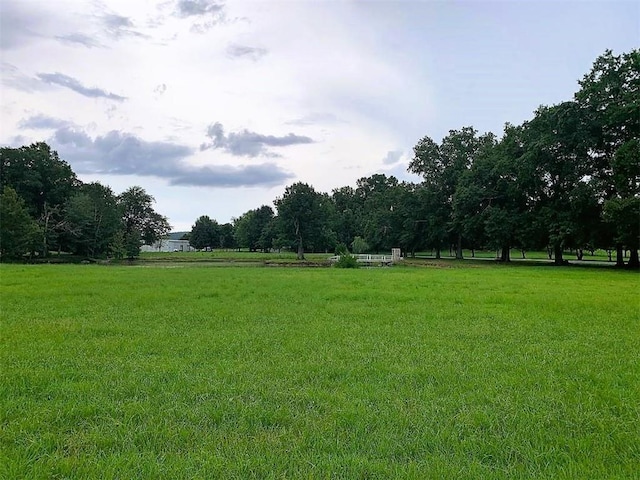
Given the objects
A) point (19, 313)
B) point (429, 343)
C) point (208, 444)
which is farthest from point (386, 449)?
point (19, 313)

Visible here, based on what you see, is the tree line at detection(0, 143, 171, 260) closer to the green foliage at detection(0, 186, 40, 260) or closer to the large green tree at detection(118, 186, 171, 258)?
the green foliage at detection(0, 186, 40, 260)

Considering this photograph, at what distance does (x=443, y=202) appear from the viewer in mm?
50500

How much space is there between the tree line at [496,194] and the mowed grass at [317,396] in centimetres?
2087

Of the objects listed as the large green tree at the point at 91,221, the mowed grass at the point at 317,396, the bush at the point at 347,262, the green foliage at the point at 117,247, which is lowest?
the mowed grass at the point at 317,396

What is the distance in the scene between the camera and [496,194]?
129 ft

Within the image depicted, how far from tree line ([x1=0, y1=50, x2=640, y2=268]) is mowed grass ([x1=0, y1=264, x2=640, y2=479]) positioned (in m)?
20.9

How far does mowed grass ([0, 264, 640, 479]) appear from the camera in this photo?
10.6ft

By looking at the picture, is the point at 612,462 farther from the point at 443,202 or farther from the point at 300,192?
the point at 300,192

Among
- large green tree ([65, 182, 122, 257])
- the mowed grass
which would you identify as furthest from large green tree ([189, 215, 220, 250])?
the mowed grass

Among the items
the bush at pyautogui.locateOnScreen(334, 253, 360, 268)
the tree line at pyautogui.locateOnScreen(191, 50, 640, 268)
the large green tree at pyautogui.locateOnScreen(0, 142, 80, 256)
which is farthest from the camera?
the large green tree at pyautogui.locateOnScreen(0, 142, 80, 256)

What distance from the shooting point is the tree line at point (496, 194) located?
28.6m

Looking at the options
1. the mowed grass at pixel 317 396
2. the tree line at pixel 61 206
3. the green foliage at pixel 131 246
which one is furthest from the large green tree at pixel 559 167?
the green foliage at pixel 131 246

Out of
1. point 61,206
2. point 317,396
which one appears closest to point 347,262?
point 317,396

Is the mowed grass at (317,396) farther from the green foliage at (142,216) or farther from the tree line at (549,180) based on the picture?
the green foliage at (142,216)
